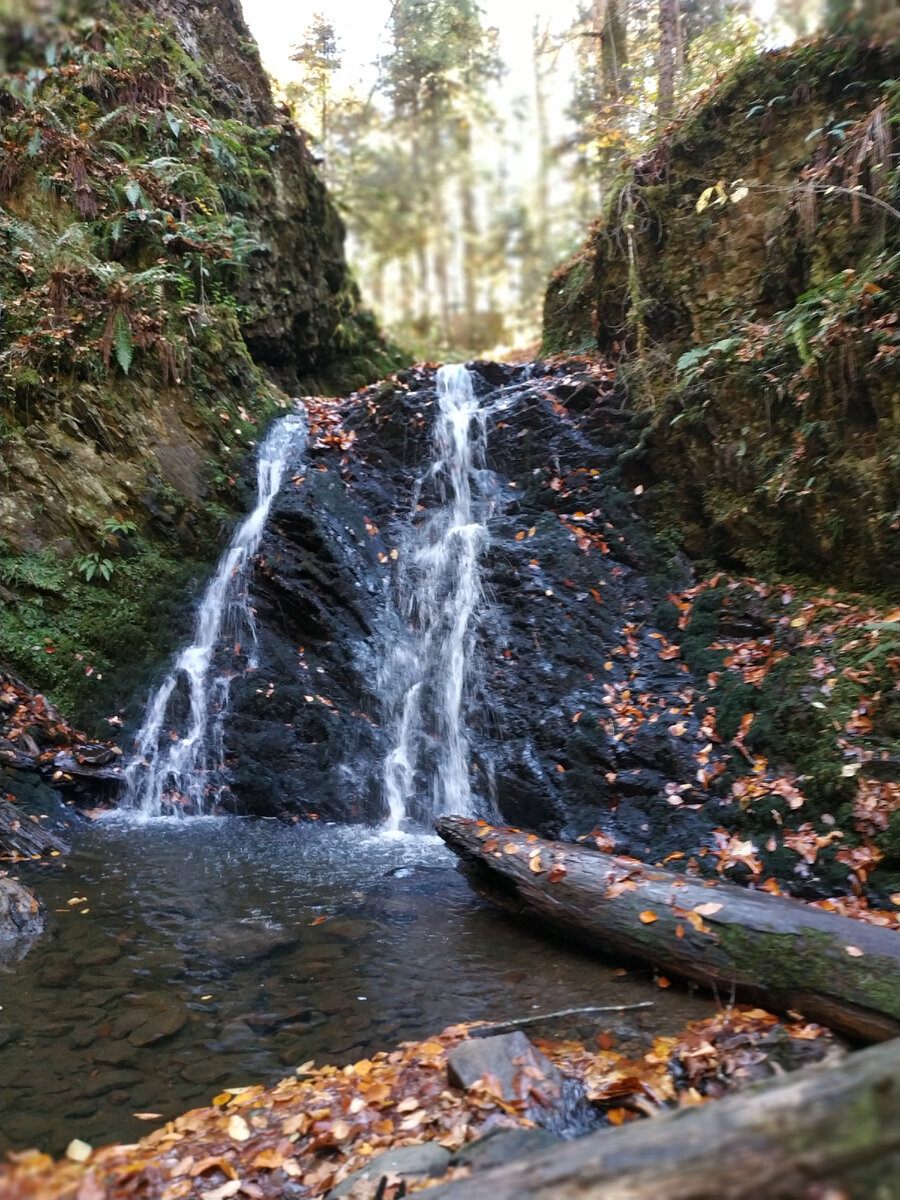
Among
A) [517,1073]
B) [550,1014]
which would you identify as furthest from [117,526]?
[517,1073]

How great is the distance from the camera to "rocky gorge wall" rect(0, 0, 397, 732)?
862cm

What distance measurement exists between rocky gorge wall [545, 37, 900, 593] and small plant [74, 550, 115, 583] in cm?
674

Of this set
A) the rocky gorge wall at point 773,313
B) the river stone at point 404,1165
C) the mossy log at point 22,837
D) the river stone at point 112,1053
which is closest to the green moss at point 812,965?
the river stone at point 404,1165

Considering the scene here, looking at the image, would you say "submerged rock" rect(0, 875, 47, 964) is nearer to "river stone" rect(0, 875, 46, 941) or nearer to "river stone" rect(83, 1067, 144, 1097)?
"river stone" rect(0, 875, 46, 941)

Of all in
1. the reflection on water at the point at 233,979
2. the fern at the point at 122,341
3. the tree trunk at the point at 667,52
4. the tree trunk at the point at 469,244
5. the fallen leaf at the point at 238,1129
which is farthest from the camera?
the tree trunk at the point at 469,244

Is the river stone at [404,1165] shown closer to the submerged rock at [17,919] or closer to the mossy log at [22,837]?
the submerged rock at [17,919]

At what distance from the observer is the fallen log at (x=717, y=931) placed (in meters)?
3.40

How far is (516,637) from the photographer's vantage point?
795 cm

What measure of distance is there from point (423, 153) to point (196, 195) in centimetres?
1312

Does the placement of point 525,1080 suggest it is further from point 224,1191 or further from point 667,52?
point 667,52

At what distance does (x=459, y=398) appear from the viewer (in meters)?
11.2

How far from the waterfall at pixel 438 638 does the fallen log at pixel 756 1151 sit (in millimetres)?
5267

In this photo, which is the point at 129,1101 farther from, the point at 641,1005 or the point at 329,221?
the point at 329,221

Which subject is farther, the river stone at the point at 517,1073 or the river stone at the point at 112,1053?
the river stone at the point at 112,1053
